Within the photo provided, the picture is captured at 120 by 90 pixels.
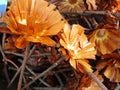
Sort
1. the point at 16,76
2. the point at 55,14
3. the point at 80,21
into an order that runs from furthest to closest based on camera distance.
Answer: the point at 80,21
the point at 16,76
the point at 55,14

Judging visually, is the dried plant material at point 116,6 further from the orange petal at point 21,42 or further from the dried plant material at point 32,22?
the orange petal at point 21,42

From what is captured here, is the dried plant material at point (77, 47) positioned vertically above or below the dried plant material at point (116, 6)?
below

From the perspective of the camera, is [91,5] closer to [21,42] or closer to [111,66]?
[111,66]

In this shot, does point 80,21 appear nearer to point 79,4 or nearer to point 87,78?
point 79,4

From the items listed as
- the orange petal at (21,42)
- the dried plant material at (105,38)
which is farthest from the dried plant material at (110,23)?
the orange petal at (21,42)

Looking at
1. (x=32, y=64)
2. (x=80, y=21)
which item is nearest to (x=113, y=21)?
(x=80, y=21)

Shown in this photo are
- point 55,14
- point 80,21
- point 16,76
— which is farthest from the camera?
point 80,21

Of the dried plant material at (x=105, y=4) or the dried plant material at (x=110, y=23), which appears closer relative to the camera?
the dried plant material at (x=110, y=23)
